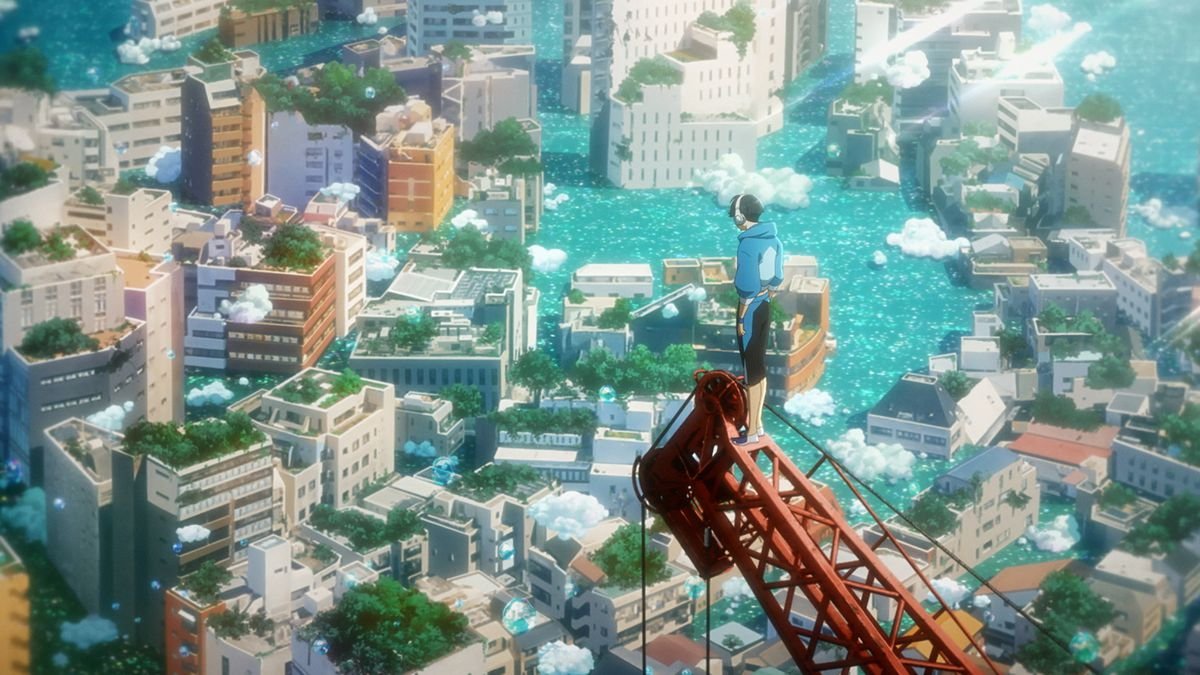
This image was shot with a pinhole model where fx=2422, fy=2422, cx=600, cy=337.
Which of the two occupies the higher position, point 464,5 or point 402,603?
point 464,5

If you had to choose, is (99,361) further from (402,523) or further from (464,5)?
(464,5)

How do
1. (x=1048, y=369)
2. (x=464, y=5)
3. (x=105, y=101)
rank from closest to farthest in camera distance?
(x=1048, y=369)
(x=105, y=101)
(x=464, y=5)

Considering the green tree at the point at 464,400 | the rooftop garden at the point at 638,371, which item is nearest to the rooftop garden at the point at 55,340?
the green tree at the point at 464,400

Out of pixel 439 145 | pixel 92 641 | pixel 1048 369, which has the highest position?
pixel 439 145

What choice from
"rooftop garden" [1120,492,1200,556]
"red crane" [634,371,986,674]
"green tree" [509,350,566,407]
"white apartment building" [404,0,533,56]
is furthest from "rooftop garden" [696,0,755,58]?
"red crane" [634,371,986,674]

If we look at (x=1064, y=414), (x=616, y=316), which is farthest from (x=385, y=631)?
(x=1064, y=414)

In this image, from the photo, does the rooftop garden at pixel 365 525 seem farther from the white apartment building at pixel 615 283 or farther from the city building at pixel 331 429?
the white apartment building at pixel 615 283

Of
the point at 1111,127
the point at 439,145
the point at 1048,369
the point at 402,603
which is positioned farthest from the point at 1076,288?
the point at 402,603
